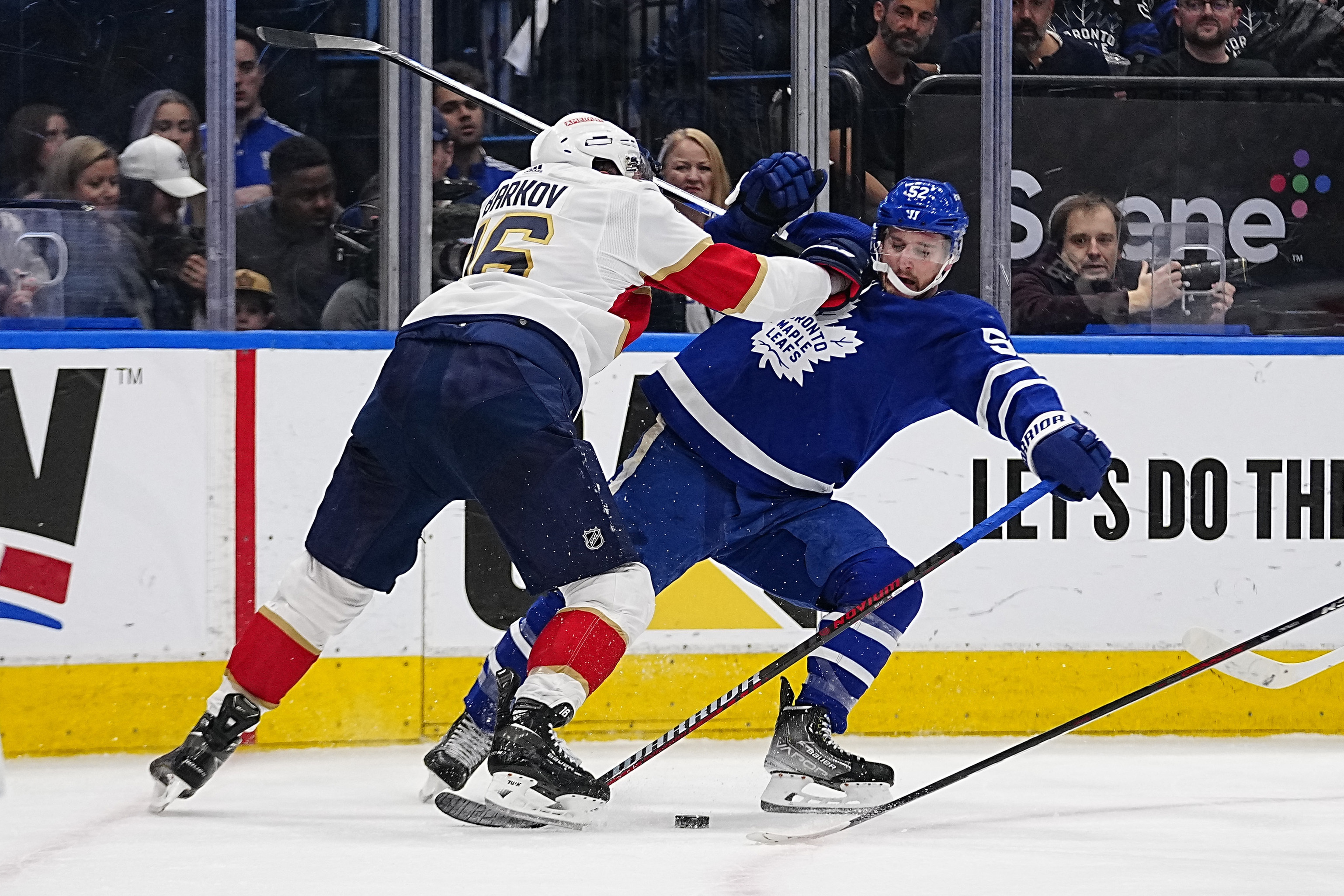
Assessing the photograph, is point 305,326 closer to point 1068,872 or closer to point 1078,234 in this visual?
point 1078,234

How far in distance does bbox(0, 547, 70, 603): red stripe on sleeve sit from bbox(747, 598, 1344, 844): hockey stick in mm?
1508

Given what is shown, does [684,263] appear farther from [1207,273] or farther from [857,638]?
[1207,273]

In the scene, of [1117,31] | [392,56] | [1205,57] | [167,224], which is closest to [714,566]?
[392,56]

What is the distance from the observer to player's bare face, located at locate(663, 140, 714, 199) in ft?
12.6

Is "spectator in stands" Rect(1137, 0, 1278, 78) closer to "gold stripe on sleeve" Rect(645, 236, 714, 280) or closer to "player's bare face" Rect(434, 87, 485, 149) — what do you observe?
"player's bare face" Rect(434, 87, 485, 149)

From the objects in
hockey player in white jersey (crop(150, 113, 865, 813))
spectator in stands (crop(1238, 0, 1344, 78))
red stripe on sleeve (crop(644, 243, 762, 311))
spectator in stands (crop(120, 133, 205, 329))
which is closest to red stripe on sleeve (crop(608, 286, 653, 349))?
hockey player in white jersey (crop(150, 113, 865, 813))

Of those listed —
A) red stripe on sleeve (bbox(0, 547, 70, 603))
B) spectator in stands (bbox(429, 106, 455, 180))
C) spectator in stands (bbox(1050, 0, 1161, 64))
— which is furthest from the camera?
spectator in stands (bbox(1050, 0, 1161, 64))

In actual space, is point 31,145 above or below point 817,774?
above

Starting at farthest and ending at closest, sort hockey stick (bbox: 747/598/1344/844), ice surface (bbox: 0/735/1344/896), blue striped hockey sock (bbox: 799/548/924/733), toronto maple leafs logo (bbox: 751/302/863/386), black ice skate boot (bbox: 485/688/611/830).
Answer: toronto maple leafs logo (bbox: 751/302/863/386) → blue striped hockey sock (bbox: 799/548/924/733) → hockey stick (bbox: 747/598/1344/844) → black ice skate boot (bbox: 485/688/611/830) → ice surface (bbox: 0/735/1344/896)

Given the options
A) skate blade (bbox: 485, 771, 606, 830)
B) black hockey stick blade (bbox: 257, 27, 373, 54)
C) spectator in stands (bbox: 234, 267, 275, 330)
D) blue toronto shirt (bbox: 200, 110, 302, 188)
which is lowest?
skate blade (bbox: 485, 771, 606, 830)

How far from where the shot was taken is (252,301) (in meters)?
3.61

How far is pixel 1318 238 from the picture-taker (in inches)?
157

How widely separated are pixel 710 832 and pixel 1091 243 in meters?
1.96

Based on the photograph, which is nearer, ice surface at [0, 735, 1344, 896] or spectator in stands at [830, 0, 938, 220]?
ice surface at [0, 735, 1344, 896]
